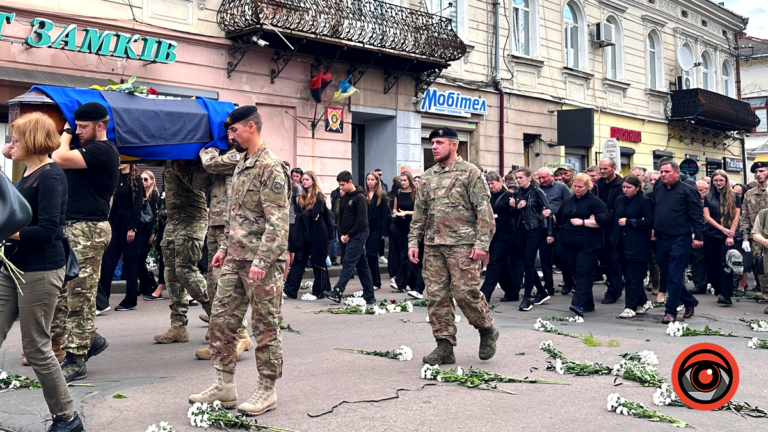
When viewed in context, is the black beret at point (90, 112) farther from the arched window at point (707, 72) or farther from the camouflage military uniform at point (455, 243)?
the arched window at point (707, 72)

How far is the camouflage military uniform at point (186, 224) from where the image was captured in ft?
22.3

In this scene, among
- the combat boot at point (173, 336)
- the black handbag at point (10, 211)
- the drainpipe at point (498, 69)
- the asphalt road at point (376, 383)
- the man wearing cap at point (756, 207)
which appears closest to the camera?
the black handbag at point (10, 211)

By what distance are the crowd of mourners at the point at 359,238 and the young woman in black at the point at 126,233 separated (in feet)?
0.06

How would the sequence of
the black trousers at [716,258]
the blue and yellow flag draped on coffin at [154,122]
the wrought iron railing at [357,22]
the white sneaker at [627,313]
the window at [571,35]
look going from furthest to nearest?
the window at [571,35] → the wrought iron railing at [357,22] → the black trousers at [716,258] → the white sneaker at [627,313] → the blue and yellow flag draped on coffin at [154,122]

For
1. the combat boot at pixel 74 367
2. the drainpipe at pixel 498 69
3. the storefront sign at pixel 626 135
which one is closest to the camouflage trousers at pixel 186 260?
the combat boot at pixel 74 367

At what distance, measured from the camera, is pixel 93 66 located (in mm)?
13266

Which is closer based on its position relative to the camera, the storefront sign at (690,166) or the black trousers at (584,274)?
the black trousers at (584,274)

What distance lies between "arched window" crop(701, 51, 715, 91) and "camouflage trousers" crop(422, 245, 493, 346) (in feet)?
98.1

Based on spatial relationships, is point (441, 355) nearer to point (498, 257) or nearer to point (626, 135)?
point (498, 257)

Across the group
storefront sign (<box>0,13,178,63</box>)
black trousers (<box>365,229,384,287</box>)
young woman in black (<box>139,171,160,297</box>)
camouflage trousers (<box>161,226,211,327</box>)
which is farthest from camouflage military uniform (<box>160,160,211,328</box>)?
storefront sign (<box>0,13,178,63</box>)

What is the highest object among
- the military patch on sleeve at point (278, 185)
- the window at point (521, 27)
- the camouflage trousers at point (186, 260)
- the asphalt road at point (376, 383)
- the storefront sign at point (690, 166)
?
the window at point (521, 27)

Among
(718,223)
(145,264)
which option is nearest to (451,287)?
(145,264)

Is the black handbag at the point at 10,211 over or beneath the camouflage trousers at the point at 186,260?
over

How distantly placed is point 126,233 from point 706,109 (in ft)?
82.7
